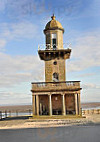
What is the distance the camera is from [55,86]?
26688 mm

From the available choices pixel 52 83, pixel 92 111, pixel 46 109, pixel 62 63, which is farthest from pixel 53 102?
pixel 92 111

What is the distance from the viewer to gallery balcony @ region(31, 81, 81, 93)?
2638 cm

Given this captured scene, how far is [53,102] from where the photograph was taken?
29.0m

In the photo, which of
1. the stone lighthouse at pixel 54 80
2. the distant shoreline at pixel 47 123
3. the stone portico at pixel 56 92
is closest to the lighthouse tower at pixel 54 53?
the stone lighthouse at pixel 54 80

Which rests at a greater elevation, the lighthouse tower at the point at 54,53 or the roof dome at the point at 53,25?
the roof dome at the point at 53,25

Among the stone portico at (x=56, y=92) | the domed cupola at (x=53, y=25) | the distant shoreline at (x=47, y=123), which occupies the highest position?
the domed cupola at (x=53, y=25)

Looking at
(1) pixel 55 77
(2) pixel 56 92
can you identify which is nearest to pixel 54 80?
(1) pixel 55 77

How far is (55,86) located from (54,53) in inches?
212

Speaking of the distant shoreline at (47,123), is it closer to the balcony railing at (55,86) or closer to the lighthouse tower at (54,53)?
the balcony railing at (55,86)

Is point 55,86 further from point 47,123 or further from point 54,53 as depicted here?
point 47,123

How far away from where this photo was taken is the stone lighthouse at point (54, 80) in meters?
26.5

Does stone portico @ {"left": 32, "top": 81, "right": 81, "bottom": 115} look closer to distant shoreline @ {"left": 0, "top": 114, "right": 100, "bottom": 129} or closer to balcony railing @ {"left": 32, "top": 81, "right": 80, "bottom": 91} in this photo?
balcony railing @ {"left": 32, "top": 81, "right": 80, "bottom": 91}

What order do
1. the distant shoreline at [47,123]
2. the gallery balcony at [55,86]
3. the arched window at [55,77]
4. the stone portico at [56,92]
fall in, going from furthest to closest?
the arched window at [55,77]
the gallery balcony at [55,86]
the stone portico at [56,92]
the distant shoreline at [47,123]

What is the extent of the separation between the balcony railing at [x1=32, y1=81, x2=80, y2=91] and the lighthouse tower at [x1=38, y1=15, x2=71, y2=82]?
2404 millimetres
